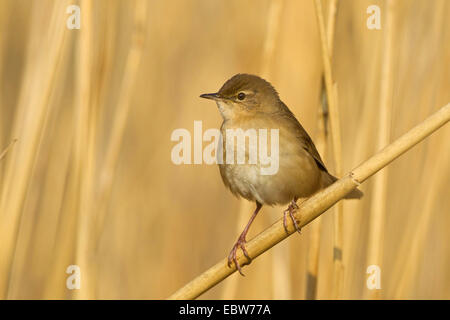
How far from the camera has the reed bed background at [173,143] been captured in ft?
8.12

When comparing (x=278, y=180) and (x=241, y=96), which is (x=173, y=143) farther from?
(x=278, y=180)

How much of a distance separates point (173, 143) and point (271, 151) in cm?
149

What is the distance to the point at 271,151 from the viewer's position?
2.70 meters

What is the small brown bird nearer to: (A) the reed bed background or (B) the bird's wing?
(B) the bird's wing

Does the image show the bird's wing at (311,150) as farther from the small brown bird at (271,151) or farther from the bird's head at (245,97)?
the bird's head at (245,97)

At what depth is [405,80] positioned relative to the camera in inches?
121

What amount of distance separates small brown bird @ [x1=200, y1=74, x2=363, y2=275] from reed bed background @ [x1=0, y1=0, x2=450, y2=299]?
16 cm

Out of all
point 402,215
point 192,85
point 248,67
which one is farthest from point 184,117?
point 402,215

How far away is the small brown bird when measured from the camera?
2.69m

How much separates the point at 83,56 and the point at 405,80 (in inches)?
64.5

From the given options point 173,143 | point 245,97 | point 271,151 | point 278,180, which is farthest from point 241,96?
point 173,143

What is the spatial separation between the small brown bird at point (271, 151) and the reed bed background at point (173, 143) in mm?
159

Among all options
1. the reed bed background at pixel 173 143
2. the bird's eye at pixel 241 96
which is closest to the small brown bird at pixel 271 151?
the bird's eye at pixel 241 96

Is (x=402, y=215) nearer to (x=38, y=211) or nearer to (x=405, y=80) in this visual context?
(x=405, y=80)
